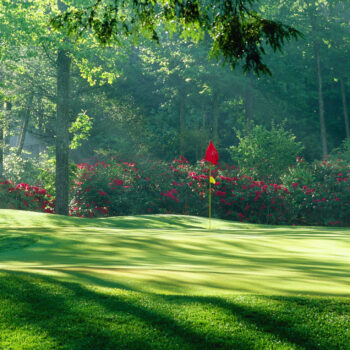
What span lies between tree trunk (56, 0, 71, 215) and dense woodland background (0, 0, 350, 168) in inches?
337

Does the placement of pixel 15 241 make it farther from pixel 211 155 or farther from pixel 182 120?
pixel 182 120

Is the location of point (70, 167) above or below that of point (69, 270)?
above

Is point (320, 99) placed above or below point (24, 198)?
above

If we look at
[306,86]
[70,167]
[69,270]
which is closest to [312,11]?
[306,86]

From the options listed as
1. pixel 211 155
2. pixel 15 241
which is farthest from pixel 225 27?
pixel 211 155

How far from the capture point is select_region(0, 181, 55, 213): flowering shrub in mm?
19297

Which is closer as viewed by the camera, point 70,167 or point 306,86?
point 70,167

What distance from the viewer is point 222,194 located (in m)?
18.8

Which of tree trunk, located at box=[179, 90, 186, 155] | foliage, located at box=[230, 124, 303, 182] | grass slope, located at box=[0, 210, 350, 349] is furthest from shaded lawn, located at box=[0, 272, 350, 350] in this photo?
tree trunk, located at box=[179, 90, 186, 155]

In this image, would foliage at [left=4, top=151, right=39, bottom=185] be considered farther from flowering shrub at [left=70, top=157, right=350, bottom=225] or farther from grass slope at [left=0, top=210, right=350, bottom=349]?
grass slope at [left=0, top=210, right=350, bottom=349]

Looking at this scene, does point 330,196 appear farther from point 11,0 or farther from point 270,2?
point 270,2

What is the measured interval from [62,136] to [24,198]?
3.39m

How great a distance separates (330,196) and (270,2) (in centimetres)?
1947

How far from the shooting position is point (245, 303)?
4.21m
